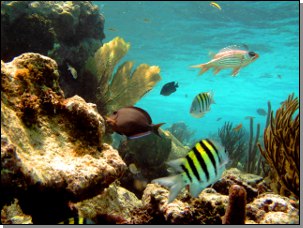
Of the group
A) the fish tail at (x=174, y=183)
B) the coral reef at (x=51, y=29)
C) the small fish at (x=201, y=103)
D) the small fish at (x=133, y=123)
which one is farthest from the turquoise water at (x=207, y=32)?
the fish tail at (x=174, y=183)

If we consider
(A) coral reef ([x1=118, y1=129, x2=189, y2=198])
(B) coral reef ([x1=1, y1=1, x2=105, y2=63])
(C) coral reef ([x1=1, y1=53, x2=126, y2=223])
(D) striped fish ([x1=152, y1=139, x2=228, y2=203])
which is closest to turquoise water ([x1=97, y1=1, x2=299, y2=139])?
(B) coral reef ([x1=1, y1=1, x2=105, y2=63])

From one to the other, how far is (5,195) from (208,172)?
1.59 metres

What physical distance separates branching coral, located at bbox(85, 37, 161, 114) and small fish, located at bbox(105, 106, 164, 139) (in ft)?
12.0

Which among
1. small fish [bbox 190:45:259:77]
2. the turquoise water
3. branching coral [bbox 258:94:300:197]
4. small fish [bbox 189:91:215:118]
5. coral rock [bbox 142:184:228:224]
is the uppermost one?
the turquoise water

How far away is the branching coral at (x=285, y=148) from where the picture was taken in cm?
388

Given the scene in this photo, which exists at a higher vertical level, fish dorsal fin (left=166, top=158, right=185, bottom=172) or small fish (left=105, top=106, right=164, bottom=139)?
small fish (left=105, top=106, right=164, bottom=139)

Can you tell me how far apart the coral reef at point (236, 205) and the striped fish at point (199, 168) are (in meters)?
0.41

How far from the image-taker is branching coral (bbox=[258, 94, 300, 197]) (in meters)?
3.88

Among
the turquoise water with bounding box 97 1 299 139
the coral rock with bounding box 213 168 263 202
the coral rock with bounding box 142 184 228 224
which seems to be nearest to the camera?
the coral rock with bounding box 142 184 228 224

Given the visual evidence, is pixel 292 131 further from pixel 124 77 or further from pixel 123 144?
pixel 124 77

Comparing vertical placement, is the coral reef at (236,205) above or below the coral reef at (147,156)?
below

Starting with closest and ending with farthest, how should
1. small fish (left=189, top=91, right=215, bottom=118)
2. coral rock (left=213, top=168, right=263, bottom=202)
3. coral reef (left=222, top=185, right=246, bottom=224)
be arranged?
coral reef (left=222, top=185, right=246, bottom=224) < coral rock (left=213, top=168, right=263, bottom=202) < small fish (left=189, top=91, right=215, bottom=118)

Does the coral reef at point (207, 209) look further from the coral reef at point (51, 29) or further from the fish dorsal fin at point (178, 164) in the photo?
the coral reef at point (51, 29)

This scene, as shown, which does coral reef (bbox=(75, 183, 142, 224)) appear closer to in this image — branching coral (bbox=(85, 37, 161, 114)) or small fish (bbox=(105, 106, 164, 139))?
small fish (bbox=(105, 106, 164, 139))
